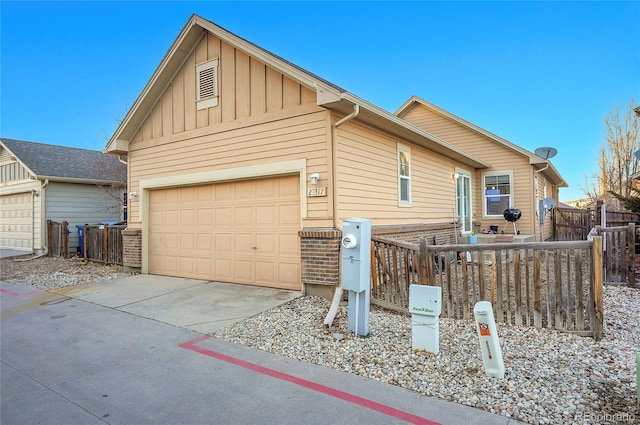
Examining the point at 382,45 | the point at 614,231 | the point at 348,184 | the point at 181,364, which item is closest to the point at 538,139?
the point at 382,45

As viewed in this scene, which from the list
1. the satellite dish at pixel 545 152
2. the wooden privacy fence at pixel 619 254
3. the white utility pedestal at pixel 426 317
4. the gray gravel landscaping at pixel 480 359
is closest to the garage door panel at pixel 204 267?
the gray gravel landscaping at pixel 480 359

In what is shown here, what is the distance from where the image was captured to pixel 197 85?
8.70 meters

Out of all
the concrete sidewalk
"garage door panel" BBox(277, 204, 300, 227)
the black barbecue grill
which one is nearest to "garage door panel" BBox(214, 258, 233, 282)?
"garage door panel" BBox(277, 204, 300, 227)

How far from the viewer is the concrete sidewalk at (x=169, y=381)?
2895 millimetres

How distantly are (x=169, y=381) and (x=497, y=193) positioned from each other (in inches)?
565

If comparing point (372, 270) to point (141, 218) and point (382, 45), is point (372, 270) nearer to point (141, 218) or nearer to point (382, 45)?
point (141, 218)

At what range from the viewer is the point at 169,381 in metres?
3.54

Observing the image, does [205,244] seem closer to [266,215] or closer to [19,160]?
[266,215]

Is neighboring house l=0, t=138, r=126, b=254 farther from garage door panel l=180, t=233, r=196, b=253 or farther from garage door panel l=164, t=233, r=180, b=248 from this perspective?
garage door panel l=180, t=233, r=196, b=253

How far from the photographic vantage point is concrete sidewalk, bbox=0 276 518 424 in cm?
289

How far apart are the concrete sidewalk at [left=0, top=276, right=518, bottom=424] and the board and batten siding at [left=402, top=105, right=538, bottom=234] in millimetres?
12272

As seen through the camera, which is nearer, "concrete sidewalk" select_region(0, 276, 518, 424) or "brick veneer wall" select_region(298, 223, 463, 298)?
"concrete sidewalk" select_region(0, 276, 518, 424)

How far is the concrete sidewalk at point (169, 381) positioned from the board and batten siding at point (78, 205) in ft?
35.7

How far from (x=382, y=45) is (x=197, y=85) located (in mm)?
13411
